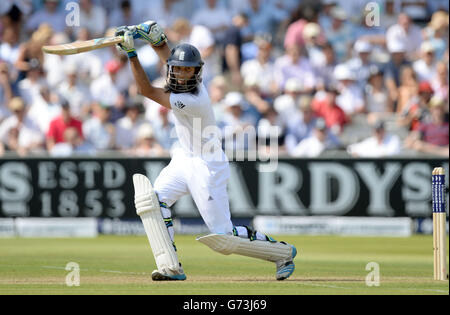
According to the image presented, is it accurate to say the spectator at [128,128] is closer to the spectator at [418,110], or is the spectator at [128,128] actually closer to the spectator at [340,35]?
the spectator at [340,35]

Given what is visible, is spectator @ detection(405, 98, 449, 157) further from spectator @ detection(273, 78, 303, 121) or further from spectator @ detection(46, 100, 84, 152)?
spectator @ detection(46, 100, 84, 152)

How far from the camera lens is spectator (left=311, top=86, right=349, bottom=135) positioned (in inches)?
585

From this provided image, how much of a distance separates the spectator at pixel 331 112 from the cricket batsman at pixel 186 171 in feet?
24.4

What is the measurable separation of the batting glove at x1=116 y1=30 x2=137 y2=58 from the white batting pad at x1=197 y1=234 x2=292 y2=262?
165cm

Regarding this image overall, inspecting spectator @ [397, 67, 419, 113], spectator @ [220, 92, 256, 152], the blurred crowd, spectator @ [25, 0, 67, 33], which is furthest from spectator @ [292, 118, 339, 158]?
spectator @ [25, 0, 67, 33]

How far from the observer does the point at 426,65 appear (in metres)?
15.7

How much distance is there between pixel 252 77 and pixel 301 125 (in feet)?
4.89

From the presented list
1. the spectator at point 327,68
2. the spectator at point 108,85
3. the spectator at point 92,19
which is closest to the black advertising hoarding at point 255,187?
the spectator at point 108,85

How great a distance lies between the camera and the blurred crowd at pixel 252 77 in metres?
14.4

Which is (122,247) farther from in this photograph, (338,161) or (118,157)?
(338,161)

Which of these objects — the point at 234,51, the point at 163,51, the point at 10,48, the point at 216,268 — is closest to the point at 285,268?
the point at 216,268

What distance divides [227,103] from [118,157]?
2059 millimetres

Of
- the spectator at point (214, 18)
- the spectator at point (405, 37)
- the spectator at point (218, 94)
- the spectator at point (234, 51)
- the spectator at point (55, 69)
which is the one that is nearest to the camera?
the spectator at point (218, 94)

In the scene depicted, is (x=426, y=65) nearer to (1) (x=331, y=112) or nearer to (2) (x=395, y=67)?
(2) (x=395, y=67)
